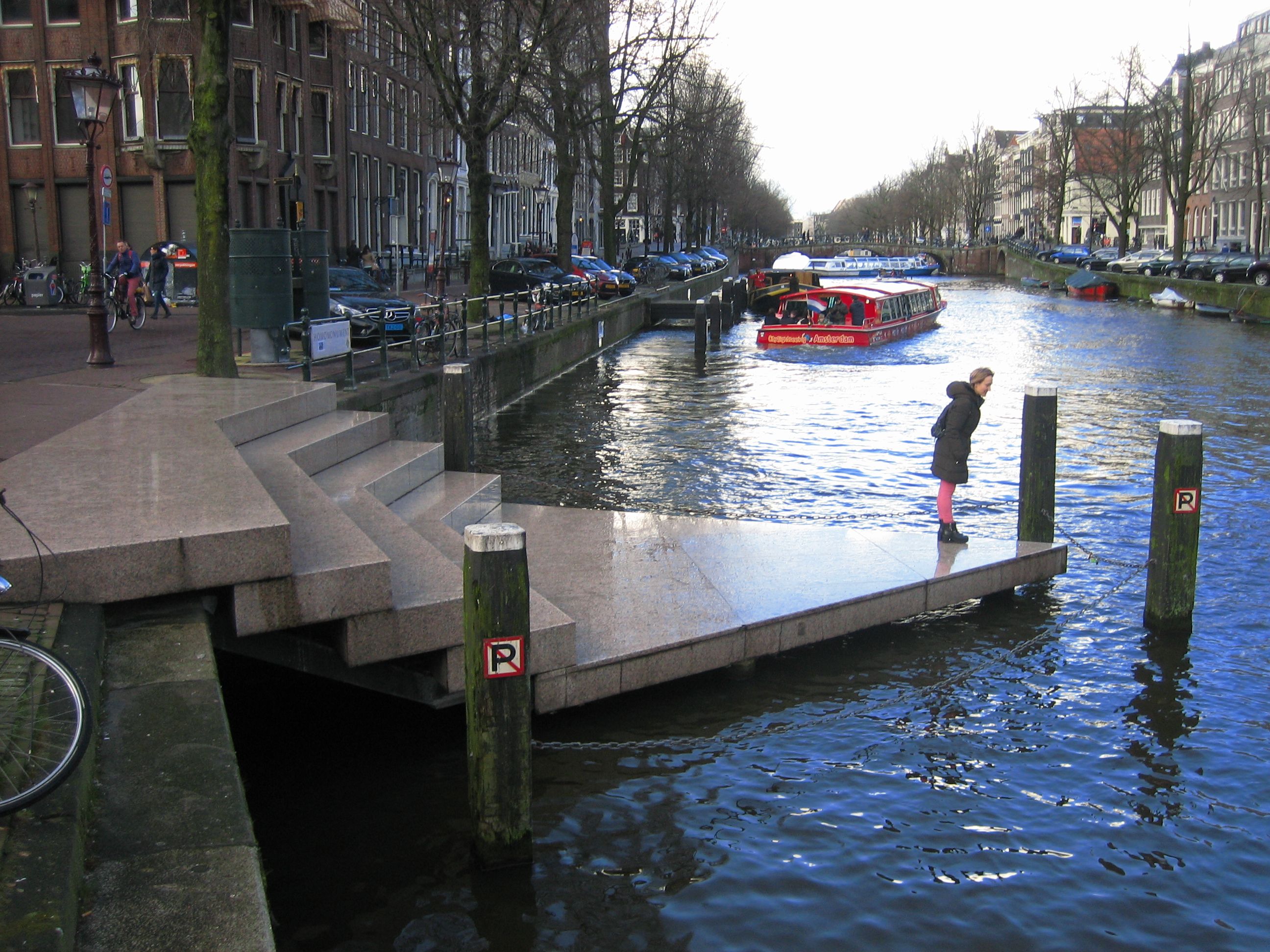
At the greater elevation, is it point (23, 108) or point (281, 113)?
point (281, 113)

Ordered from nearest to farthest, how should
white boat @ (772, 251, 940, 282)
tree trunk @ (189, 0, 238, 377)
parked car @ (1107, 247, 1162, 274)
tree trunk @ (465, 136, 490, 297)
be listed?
tree trunk @ (189, 0, 238, 377)
tree trunk @ (465, 136, 490, 297)
parked car @ (1107, 247, 1162, 274)
white boat @ (772, 251, 940, 282)

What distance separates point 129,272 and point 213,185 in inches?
460

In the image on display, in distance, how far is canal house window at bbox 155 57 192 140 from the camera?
1428 inches

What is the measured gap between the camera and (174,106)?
121 ft

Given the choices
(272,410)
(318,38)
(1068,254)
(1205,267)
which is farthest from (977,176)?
(272,410)

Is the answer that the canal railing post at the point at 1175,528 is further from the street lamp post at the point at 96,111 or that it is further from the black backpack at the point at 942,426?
the street lamp post at the point at 96,111

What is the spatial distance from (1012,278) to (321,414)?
86.7 metres

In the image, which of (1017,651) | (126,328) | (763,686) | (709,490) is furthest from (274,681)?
(126,328)

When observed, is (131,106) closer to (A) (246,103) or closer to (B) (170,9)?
(A) (246,103)

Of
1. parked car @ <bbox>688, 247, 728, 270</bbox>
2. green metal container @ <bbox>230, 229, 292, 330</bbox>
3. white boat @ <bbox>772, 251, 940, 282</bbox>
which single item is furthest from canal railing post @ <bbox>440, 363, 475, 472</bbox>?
parked car @ <bbox>688, 247, 728, 270</bbox>

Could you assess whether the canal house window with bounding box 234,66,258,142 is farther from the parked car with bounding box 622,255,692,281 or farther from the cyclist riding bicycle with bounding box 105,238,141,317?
the parked car with bounding box 622,255,692,281

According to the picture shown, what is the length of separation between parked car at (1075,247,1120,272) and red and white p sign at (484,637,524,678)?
64.7 metres

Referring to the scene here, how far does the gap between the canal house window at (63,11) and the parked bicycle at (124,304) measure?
15.5m

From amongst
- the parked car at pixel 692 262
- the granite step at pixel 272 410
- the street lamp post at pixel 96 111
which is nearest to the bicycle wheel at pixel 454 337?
the street lamp post at pixel 96 111
